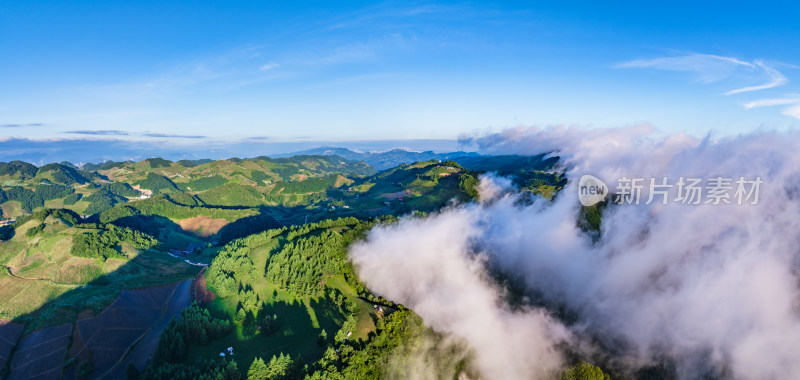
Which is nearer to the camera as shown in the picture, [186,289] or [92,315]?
[92,315]

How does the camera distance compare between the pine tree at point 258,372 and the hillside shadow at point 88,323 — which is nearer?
the pine tree at point 258,372

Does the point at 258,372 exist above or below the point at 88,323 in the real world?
above

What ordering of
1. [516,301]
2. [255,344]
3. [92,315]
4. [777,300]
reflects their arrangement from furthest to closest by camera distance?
[516,301]
[92,315]
[777,300]
[255,344]

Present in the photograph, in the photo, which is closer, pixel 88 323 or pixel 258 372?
pixel 258 372

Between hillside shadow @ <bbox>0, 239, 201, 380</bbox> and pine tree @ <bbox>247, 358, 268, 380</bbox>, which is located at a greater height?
pine tree @ <bbox>247, 358, 268, 380</bbox>

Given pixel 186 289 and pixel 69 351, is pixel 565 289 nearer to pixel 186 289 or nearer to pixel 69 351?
pixel 186 289

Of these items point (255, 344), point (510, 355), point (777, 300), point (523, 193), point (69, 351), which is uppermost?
point (523, 193)

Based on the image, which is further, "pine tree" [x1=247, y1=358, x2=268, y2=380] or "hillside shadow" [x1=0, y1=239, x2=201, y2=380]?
"hillside shadow" [x1=0, y1=239, x2=201, y2=380]

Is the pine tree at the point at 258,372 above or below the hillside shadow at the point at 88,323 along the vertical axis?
above

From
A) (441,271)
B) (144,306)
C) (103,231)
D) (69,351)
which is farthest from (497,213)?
(103,231)

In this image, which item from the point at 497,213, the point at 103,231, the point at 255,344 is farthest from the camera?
the point at 497,213

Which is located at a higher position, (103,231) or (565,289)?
(103,231)
